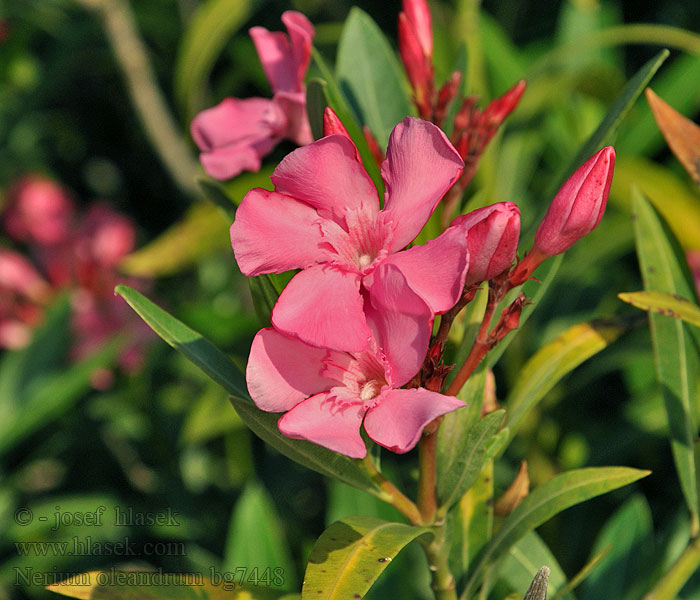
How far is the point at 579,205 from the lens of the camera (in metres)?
0.74

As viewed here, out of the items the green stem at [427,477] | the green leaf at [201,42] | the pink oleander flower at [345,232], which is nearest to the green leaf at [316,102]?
the pink oleander flower at [345,232]

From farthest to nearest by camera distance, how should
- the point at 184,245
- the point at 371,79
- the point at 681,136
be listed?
the point at 184,245, the point at 371,79, the point at 681,136

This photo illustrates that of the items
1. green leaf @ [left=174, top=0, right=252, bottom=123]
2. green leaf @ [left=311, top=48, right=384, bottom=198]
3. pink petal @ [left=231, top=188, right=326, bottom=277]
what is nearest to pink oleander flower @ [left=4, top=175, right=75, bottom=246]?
green leaf @ [left=174, top=0, right=252, bottom=123]

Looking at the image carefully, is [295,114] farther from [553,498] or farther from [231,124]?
[553,498]

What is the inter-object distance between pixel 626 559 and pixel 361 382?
2.39 ft

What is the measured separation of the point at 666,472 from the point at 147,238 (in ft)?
5.77

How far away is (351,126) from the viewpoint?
88 centimetres

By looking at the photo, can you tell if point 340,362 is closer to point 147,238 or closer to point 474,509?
point 474,509

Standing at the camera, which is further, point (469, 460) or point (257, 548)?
point (257, 548)

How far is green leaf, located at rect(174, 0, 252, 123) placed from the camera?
1.90 metres

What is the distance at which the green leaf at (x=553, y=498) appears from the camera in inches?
31.5

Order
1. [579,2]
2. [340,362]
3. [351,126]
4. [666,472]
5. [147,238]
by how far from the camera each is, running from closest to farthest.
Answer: [340,362], [351,126], [666,472], [579,2], [147,238]

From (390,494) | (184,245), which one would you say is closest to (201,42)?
(184,245)

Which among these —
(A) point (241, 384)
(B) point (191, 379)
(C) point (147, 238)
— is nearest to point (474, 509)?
(A) point (241, 384)
